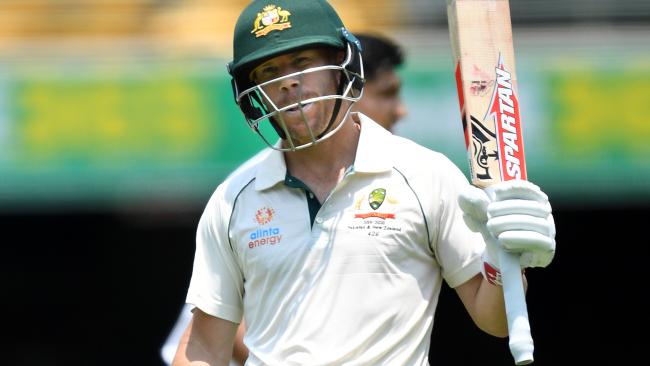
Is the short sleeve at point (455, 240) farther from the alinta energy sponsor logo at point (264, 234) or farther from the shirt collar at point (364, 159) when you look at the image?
the alinta energy sponsor logo at point (264, 234)

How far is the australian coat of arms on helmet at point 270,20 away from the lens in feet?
9.04

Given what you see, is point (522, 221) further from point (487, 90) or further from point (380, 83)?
point (380, 83)

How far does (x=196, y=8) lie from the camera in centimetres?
664

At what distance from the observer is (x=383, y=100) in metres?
4.09

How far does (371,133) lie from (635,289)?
504 centimetres

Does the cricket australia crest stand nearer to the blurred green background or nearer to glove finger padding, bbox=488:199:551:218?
glove finger padding, bbox=488:199:551:218

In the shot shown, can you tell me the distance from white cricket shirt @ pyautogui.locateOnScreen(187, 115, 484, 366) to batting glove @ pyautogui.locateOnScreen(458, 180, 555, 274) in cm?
17

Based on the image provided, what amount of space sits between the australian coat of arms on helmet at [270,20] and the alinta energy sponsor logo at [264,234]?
0.40 meters

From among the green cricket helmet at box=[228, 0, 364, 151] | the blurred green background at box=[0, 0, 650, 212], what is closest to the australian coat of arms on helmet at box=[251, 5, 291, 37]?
the green cricket helmet at box=[228, 0, 364, 151]

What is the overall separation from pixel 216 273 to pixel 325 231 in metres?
0.30

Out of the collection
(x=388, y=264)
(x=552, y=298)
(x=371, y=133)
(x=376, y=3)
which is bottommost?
(x=552, y=298)

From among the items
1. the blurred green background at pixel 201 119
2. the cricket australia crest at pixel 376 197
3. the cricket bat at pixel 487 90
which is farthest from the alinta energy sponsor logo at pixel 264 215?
the blurred green background at pixel 201 119

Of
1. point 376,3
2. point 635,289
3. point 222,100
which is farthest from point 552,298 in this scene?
point 222,100

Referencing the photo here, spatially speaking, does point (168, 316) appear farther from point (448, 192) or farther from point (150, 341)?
point (448, 192)
